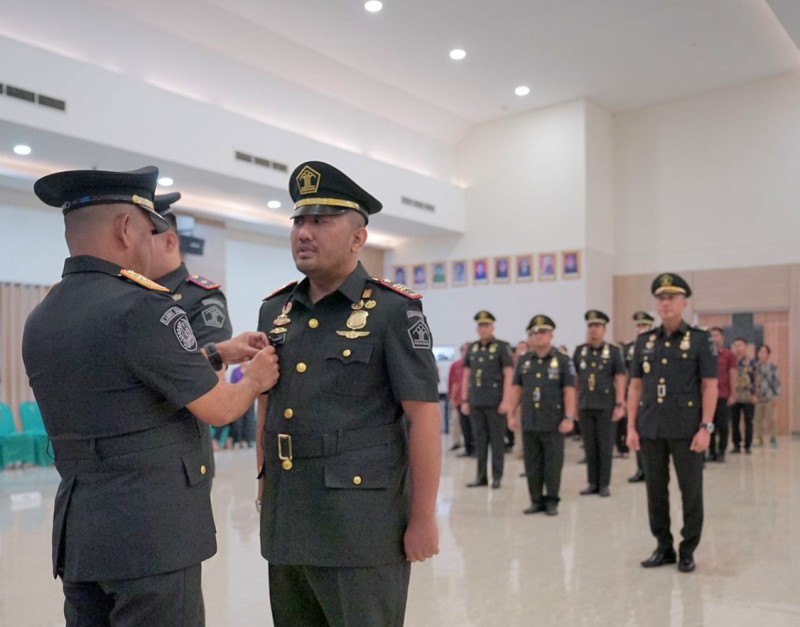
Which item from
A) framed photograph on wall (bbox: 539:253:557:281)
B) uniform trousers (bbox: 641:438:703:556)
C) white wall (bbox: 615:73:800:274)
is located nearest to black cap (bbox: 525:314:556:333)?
uniform trousers (bbox: 641:438:703:556)

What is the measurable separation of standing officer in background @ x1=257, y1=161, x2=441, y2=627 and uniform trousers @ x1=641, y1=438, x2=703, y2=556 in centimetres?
309

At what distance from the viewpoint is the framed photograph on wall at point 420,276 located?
16.5 m

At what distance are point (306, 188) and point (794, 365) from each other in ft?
45.0

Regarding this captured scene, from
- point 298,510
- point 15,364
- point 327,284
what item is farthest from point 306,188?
point 15,364

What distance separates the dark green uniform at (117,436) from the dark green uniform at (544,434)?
5.35 meters

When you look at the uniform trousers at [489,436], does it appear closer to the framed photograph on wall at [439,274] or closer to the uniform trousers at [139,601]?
the uniform trousers at [139,601]

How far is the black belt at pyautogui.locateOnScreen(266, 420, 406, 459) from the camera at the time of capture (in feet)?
6.64

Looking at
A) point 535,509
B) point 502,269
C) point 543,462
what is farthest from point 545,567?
point 502,269

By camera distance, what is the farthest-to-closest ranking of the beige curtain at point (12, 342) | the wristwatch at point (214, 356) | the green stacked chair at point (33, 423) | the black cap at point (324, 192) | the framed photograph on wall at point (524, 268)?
the framed photograph on wall at point (524, 268)
the beige curtain at point (12, 342)
the green stacked chair at point (33, 423)
the wristwatch at point (214, 356)
the black cap at point (324, 192)

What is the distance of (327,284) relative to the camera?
7.25 ft

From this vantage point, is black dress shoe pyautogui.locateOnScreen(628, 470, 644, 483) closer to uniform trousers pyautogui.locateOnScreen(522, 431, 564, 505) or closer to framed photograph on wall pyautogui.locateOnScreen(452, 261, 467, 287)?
uniform trousers pyautogui.locateOnScreen(522, 431, 564, 505)

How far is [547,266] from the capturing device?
14.7m

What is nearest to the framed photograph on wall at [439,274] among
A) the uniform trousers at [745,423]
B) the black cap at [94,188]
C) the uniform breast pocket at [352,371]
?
the uniform trousers at [745,423]

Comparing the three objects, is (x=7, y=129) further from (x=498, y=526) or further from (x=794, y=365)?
(x=794, y=365)
